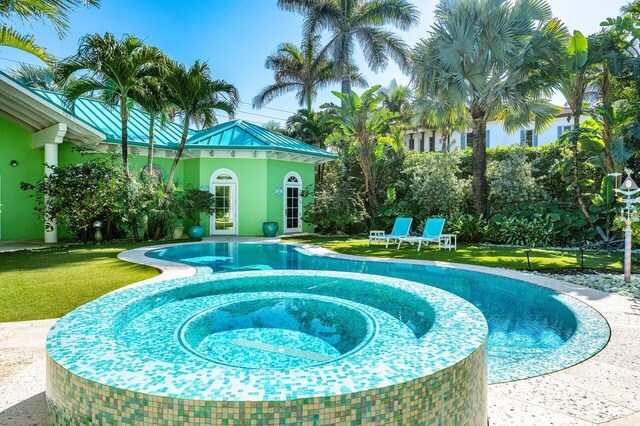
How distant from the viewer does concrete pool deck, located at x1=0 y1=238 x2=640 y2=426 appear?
114 inches

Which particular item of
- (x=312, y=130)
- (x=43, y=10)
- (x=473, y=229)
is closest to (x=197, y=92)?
(x=43, y=10)

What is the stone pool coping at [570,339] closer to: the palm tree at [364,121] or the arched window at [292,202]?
the palm tree at [364,121]

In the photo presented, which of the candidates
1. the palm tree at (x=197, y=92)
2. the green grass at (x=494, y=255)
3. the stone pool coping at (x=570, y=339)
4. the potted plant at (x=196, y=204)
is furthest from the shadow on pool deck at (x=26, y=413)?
the potted plant at (x=196, y=204)

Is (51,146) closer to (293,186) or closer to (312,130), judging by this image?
(293,186)

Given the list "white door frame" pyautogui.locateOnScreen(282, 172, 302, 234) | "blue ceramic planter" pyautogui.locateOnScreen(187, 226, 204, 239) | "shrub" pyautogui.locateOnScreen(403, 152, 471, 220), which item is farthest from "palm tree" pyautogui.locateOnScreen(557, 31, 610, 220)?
"blue ceramic planter" pyautogui.locateOnScreen(187, 226, 204, 239)

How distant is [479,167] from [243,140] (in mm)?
9739

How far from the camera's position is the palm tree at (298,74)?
1022 inches

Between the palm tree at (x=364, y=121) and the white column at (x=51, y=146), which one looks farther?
the palm tree at (x=364, y=121)

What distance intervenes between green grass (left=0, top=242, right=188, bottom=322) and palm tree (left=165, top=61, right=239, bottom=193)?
5.56 meters

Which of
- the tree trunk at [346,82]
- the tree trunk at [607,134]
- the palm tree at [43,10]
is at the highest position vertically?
the tree trunk at [346,82]

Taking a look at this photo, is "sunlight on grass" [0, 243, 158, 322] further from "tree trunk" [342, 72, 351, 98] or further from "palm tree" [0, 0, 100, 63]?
"tree trunk" [342, 72, 351, 98]

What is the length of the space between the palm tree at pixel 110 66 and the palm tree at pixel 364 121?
713cm

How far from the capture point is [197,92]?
588 inches

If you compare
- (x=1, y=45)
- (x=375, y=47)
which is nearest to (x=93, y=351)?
(x=1, y=45)
